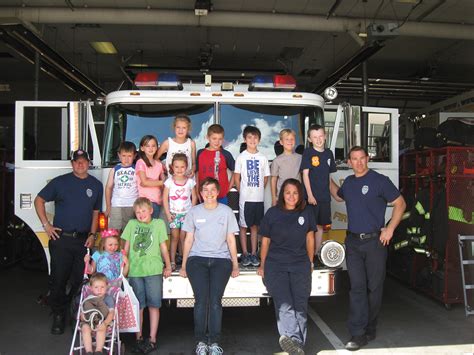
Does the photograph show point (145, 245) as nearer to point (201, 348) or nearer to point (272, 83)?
point (201, 348)

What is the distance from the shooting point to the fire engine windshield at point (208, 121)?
5582 mm

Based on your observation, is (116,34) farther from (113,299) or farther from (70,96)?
(113,299)

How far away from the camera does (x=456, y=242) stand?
6875 mm

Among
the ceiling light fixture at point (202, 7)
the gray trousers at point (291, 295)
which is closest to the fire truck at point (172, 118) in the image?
the gray trousers at point (291, 295)

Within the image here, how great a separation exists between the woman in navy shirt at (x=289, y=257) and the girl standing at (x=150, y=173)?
111cm

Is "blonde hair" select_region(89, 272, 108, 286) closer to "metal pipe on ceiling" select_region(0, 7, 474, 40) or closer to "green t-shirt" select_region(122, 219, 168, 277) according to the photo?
"green t-shirt" select_region(122, 219, 168, 277)

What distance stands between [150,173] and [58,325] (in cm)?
201

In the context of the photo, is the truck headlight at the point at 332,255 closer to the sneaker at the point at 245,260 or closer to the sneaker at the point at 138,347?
the sneaker at the point at 245,260

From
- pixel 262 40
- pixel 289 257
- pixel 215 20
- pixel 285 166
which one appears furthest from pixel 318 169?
pixel 262 40

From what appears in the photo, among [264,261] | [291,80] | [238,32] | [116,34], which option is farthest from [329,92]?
[116,34]

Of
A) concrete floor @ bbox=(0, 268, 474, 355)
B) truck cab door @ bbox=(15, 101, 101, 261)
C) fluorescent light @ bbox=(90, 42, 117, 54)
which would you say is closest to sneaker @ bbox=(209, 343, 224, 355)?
concrete floor @ bbox=(0, 268, 474, 355)

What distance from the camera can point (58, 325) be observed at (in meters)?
5.60

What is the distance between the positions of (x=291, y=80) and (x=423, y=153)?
294cm

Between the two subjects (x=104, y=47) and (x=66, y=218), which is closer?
(x=66, y=218)
